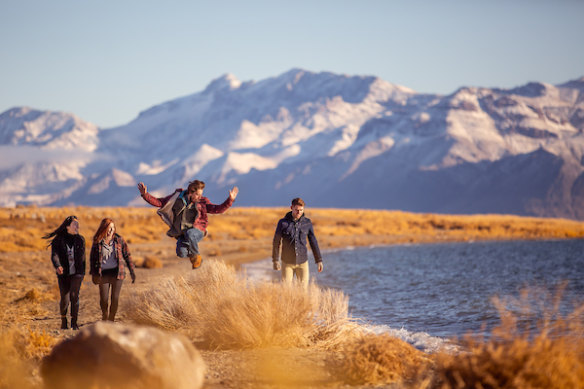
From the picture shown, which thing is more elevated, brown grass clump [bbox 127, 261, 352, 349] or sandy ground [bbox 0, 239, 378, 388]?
brown grass clump [bbox 127, 261, 352, 349]

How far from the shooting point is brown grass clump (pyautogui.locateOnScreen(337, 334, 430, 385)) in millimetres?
7645

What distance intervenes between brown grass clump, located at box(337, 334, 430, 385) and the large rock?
2170 mm

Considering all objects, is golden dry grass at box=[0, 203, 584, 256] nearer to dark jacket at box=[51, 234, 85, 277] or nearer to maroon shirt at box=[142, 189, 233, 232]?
dark jacket at box=[51, 234, 85, 277]

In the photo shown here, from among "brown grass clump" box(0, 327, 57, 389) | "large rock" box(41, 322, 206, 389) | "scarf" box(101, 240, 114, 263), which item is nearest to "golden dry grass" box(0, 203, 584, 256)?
"scarf" box(101, 240, 114, 263)

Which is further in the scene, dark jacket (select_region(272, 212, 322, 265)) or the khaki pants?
the khaki pants

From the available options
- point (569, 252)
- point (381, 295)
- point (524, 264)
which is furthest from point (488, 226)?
point (381, 295)

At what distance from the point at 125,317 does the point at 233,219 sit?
169 feet

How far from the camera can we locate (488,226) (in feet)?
250

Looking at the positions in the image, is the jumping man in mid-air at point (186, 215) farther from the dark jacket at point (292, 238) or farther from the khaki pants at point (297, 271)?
the khaki pants at point (297, 271)

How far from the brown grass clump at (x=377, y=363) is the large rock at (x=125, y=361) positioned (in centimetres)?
217

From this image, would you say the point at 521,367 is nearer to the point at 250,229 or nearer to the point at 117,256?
the point at 117,256

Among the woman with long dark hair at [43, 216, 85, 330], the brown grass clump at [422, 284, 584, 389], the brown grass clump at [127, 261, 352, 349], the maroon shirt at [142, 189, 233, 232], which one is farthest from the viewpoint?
the woman with long dark hair at [43, 216, 85, 330]

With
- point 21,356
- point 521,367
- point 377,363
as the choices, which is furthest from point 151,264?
point 521,367

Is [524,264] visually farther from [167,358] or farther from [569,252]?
[167,358]
